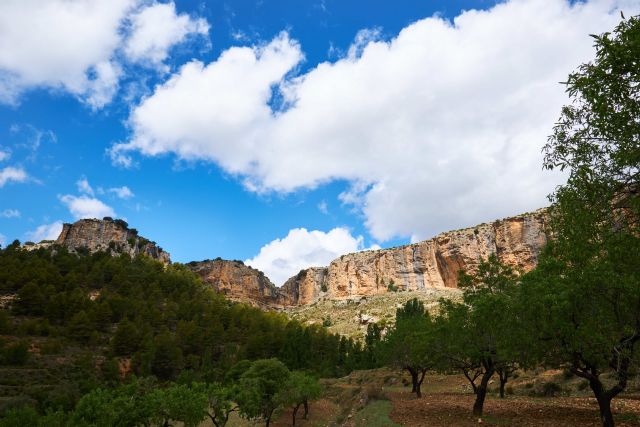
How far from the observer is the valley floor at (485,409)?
67.8ft

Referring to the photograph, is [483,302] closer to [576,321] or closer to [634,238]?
[576,321]

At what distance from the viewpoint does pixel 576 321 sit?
1634cm

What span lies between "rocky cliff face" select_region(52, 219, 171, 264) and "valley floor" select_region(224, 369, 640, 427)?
5917 inches

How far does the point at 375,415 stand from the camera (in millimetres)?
28234

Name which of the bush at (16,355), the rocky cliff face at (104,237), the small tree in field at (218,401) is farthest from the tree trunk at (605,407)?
the rocky cliff face at (104,237)

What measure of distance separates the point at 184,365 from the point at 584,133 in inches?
2777

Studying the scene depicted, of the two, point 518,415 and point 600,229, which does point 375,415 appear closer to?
point 518,415

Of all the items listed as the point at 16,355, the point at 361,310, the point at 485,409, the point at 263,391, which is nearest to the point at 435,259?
the point at 361,310

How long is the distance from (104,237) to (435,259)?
146940mm

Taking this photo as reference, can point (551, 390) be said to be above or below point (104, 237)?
below

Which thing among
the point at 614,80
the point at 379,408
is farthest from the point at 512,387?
the point at 614,80

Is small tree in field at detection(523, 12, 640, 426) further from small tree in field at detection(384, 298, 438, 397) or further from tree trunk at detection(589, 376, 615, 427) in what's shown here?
small tree in field at detection(384, 298, 438, 397)

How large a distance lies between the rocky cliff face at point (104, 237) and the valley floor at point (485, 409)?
150294 millimetres

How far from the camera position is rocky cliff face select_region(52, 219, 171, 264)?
173 m
